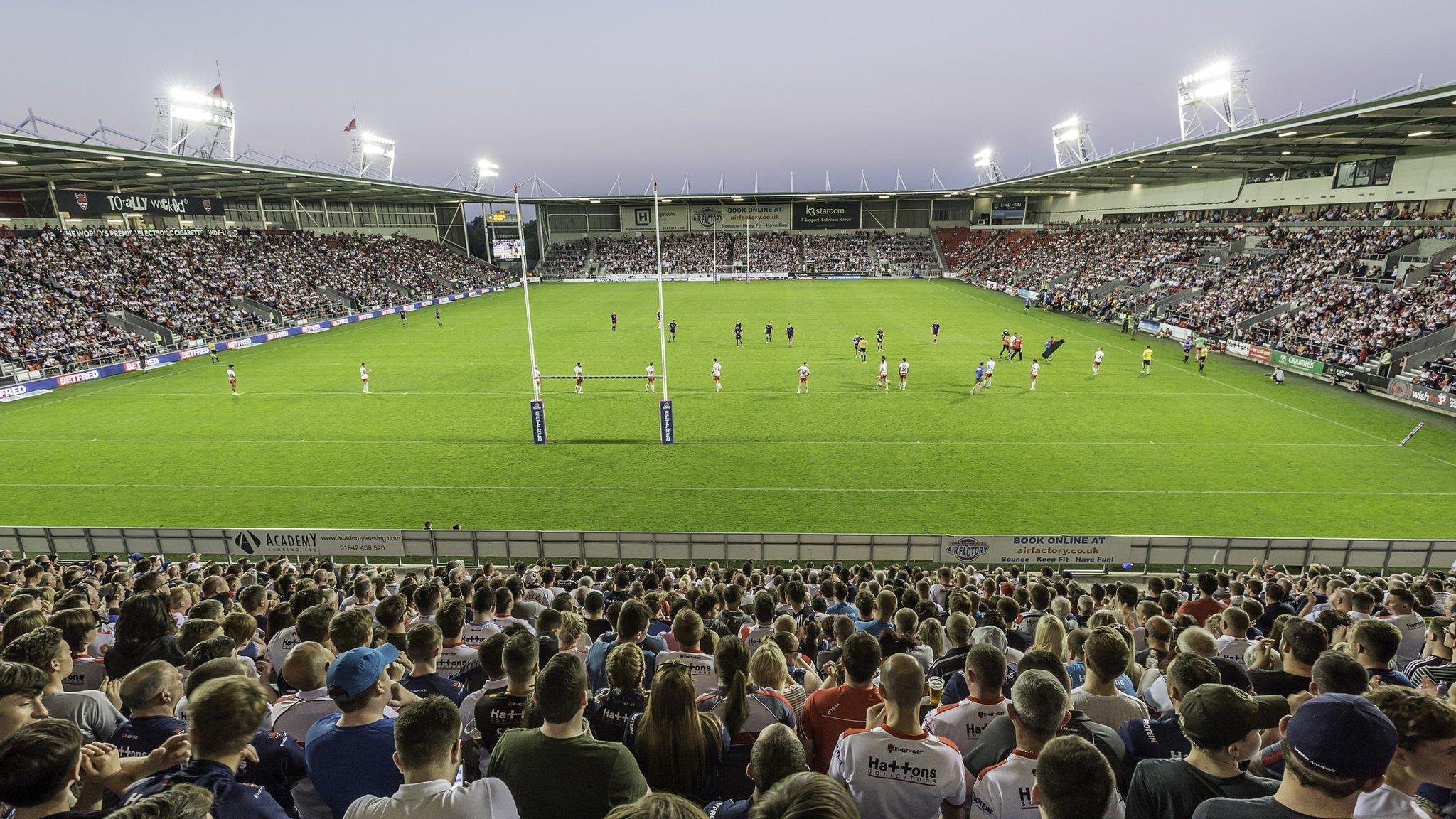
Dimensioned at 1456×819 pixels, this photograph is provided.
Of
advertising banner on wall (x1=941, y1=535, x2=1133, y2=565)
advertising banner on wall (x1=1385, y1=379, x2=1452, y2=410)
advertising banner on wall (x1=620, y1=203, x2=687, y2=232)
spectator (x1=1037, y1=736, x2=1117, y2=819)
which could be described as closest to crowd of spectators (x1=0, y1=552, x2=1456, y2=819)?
spectator (x1=1037, y1=736, x2=1117, y2=819)

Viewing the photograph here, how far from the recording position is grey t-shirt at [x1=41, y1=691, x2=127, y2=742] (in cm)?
439

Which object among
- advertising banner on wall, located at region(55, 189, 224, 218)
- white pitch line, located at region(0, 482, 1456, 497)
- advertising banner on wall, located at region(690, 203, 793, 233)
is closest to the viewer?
white pitch line, located at region(0, 482, 1456, 497)

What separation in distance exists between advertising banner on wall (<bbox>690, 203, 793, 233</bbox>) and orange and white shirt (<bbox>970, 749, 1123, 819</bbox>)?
101982 mm

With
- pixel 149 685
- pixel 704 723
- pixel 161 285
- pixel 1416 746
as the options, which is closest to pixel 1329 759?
pixel 1416 746

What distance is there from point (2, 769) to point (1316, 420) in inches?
1299

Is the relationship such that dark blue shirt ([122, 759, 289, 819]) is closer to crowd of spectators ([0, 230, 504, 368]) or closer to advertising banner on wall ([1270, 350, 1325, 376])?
advertising banner on wall ([1270, 350, 1325, 376])

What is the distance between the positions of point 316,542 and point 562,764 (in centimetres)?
1479

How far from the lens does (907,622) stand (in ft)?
23.3

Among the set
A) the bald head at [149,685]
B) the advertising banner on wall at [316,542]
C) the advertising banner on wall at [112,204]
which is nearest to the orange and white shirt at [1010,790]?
the bald head at [149,685]

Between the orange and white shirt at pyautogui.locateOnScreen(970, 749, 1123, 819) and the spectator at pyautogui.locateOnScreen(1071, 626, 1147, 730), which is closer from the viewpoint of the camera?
the orange and white shirt at pyautogui.locateOnScreen(970, 749, 1123, 819)

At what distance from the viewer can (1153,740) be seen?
411 cm

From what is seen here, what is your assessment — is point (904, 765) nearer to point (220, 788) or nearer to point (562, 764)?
point (562, 764)

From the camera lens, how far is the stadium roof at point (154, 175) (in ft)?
114

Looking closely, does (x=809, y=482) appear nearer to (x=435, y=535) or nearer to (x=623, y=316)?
(x=435, y=535)
